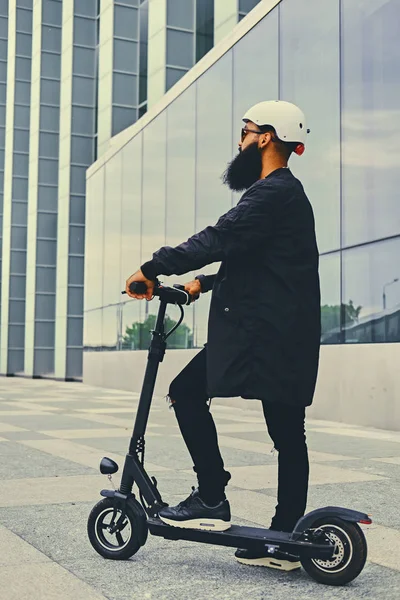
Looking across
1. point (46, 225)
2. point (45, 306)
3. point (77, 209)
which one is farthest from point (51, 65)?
point (45, 306)

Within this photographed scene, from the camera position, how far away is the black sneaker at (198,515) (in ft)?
11.3

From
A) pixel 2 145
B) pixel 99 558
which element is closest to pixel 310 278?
pixel 99 558

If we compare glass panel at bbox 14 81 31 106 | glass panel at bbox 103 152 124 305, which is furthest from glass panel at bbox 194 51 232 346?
glass panel at bbox 14 81 31 106

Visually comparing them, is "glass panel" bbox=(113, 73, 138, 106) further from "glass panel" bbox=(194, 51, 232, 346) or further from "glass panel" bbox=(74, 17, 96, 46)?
"glass panel" bbox=(194, 51, 232, 346)

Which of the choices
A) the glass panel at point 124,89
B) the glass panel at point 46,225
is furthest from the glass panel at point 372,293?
the glass panel at point 46,225

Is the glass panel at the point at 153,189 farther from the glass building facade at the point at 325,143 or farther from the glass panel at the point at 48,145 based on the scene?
the glass panel at the point at 48,145

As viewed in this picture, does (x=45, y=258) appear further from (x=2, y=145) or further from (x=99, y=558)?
(x=99, y=558)

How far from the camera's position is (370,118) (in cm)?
1247

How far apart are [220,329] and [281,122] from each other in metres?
0.91

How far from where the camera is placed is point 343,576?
3240mm

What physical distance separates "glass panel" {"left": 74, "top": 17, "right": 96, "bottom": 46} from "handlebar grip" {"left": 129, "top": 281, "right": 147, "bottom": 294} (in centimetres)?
2961

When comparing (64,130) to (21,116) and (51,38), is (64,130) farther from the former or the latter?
(21,116)

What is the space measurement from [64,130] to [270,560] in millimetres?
29275

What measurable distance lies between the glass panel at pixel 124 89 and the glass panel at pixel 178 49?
4.36 metres
